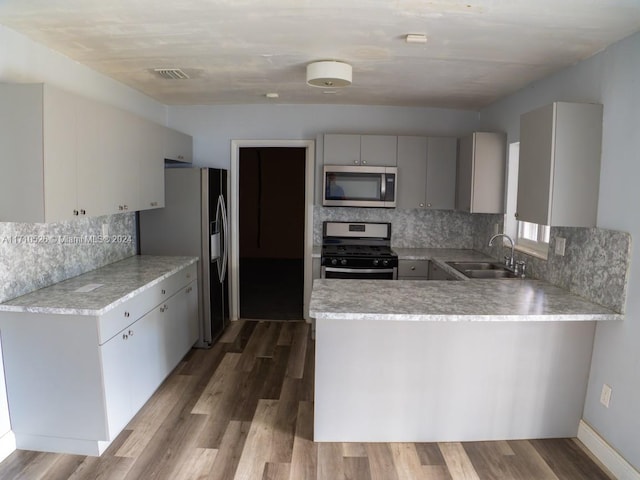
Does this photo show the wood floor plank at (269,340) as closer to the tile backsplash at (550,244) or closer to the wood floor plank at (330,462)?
the tile backsplash at (550,244)

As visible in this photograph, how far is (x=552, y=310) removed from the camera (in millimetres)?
2373

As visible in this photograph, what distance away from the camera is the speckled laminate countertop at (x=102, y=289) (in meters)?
2.32

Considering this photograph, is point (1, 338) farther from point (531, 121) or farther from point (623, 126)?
point (623, 126)

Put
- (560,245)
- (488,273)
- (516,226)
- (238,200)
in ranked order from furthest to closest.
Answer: (238,200)
(516,226)
(488,273)
(560,245)

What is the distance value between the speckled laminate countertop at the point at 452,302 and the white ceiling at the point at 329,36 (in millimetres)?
1456

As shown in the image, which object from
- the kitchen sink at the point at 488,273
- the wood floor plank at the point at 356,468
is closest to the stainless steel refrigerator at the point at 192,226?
the wood floor plank at the point at 356,468

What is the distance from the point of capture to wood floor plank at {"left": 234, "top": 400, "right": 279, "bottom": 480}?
2.33 metres

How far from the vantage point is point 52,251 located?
110 inches

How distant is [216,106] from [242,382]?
2845mm

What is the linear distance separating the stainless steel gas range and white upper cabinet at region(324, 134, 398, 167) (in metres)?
0.71

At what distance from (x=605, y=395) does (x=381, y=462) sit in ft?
4.30

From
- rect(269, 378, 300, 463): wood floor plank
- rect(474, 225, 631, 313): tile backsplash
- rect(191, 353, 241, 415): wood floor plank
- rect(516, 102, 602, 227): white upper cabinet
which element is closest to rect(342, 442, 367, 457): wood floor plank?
rect(269, 378, 300, 463): wood floor plank

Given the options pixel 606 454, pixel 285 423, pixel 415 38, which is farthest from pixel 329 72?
pixel 606 454

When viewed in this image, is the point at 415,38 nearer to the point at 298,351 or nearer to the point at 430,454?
the point at 430,454
